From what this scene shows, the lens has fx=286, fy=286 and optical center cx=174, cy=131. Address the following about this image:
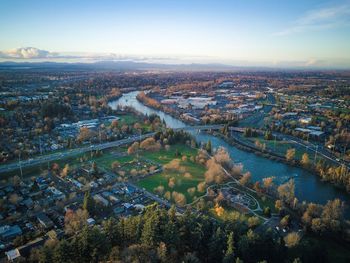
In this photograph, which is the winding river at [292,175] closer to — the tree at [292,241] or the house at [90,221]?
the tree at [292,241]

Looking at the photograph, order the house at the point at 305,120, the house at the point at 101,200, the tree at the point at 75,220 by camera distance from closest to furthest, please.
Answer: the tree at the point at 75,220
the house at the point at 101,200
the house at the point at 305,120

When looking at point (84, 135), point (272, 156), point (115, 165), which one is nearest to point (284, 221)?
point (272, 156)

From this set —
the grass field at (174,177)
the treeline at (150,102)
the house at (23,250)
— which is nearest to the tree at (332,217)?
the grass field at (174,177)

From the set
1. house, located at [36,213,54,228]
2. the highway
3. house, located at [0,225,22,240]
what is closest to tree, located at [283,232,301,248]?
house, located at [36,213,54,228]

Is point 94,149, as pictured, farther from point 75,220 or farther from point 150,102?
point 150,102

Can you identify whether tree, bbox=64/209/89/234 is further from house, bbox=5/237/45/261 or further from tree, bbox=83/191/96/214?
house, bbox=5/237/45/261
